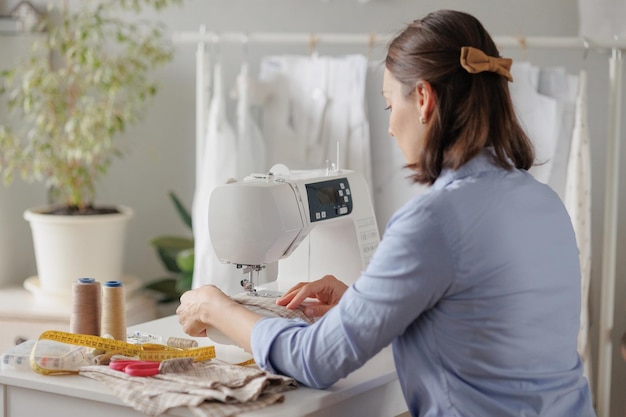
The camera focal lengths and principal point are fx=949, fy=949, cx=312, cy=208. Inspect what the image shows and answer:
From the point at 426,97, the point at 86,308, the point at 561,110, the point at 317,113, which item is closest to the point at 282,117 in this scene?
the point at 317,113

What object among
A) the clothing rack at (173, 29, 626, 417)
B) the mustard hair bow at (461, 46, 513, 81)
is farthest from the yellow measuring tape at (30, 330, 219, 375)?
the clothing rack at (173, 29, 626, 417)

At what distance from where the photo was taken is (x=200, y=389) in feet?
4.93

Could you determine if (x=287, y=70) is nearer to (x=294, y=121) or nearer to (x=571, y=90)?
(x=294, y=121)

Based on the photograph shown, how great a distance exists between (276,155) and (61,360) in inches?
61.7

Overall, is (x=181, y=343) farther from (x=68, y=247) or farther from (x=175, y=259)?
(x=175, y=259)

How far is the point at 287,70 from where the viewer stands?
3102mm

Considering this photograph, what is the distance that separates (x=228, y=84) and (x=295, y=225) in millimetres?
1900

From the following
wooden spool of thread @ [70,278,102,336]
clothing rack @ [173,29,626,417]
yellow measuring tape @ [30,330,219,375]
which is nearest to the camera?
yellow measuring tape @ [30,330,219,375]

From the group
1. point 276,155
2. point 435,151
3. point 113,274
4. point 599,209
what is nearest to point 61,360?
point 435,151

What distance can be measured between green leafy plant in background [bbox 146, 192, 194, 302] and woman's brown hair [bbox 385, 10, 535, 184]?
6.33ft

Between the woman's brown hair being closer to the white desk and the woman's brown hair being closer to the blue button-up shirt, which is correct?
the blue button-up shirt

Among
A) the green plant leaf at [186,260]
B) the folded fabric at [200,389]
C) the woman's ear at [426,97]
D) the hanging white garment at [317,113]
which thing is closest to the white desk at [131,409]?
the folded fabric at [200,389]

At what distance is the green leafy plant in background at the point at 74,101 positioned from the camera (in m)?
3.23

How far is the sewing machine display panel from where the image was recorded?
6.21 ft
